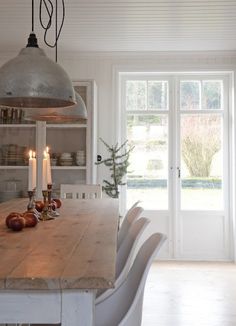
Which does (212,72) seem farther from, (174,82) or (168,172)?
(168,172)

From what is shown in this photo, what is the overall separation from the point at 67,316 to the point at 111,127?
3690 mm

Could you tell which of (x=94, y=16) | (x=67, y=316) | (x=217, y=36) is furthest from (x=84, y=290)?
(x=217, y=36)

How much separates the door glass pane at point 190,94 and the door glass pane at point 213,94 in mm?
107

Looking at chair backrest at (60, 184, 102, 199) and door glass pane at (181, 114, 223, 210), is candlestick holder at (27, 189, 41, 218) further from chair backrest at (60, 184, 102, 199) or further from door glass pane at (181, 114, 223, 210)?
door glass pane at (181, 114, 223, 210)

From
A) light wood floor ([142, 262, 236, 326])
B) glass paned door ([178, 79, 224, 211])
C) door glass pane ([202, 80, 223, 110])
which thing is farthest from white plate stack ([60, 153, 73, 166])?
door glass pane ([202, 80, 223, 110])

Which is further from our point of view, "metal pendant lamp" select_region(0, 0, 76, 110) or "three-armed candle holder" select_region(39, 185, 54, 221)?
"three-armed candle holder" select_region(39, 185, 54, 221)

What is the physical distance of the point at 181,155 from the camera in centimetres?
471

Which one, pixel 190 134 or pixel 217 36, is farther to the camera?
pixel 190 134

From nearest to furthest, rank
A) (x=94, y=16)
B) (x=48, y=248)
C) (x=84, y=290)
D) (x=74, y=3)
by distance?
1. (x=84, y=290)
2. (x=48, y=248)
3. (x=74, y=3)
4. (x=94, y=16)

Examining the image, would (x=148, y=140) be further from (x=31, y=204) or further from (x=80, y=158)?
(x=31, y=204)

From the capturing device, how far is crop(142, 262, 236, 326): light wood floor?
272 centimetres

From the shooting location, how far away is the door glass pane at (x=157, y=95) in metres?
4.75

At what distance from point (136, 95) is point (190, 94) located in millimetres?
729

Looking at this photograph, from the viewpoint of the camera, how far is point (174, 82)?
4715 mm
